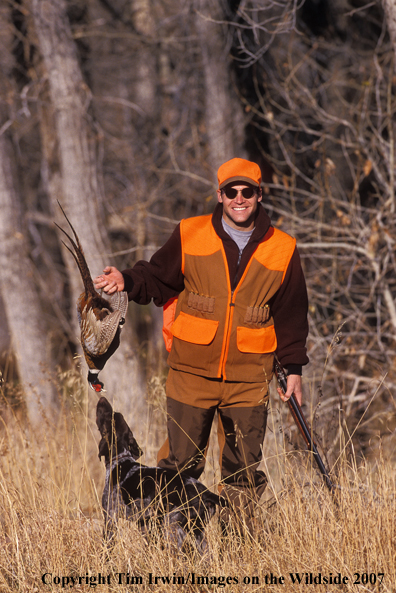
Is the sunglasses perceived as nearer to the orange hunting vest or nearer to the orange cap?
the orange cap

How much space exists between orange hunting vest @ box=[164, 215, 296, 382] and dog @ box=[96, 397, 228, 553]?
1.84 ft

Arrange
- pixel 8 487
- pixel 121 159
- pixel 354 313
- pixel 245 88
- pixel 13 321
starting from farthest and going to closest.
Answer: pixel 121 159 → pixel 13 321 → pixel 245 88 → pixel 354 313 → pixel 8 487

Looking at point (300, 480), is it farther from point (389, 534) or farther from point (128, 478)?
point (128, 478)

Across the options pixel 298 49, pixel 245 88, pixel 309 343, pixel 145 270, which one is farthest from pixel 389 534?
pixel 298 49

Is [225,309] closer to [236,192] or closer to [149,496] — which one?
[236,192]

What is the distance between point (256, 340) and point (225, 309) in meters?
0.24

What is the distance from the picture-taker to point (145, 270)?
307 centimetres

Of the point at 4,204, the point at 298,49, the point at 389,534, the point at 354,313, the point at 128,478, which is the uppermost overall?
the point at 298,49

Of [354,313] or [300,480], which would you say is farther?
[354,313]

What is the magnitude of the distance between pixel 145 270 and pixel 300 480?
1495mm

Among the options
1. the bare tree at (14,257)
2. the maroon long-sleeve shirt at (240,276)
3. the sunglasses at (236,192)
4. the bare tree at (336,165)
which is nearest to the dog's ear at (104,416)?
the maroon long-sleeve shirt at (240,276)

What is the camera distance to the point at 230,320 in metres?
3.00

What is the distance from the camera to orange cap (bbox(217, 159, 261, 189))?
9.81 ft
